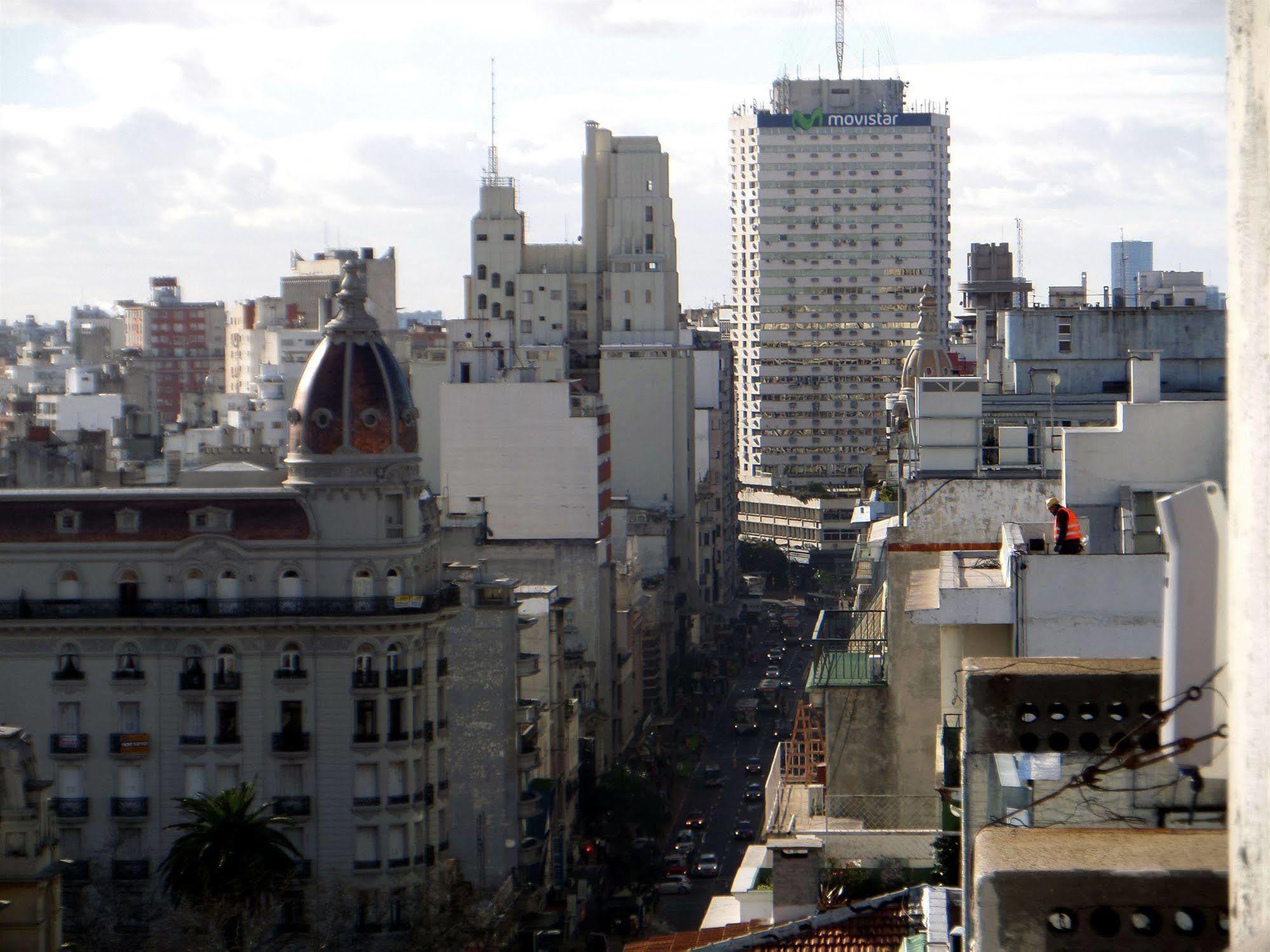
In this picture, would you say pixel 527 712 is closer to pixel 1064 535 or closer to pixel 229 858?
pixel 229 858

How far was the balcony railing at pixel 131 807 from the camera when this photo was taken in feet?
195

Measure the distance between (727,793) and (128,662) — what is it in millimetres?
48734

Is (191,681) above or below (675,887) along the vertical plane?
above

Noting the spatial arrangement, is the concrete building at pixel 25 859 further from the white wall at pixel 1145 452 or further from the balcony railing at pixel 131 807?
the white wall at pixel 1145 452

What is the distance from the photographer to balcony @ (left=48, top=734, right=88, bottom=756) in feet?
196

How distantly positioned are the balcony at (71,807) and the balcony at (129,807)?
2.48ft

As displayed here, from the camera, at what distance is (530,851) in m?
70.3

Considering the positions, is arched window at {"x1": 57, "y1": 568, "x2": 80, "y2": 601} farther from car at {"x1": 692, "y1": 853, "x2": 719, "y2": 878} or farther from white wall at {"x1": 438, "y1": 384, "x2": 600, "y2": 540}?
white wall at {"x1": 438, "y1": 384, "x2": 600, "y2": 540}

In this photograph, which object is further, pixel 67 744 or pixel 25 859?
pixel 67 744

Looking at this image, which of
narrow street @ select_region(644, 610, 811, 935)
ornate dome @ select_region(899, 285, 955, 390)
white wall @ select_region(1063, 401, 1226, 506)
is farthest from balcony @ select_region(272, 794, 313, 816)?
white wall @ select_region(1063, 401, 1226, 506)

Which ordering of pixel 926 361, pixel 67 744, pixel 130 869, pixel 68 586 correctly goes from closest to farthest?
pixel 130 869
pixel 67 744
pixel 68 586
pixel 926 361

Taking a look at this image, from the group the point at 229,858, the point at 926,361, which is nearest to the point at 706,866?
the point at 926,361

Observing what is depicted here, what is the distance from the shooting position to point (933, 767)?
Result: 37250 millimetres

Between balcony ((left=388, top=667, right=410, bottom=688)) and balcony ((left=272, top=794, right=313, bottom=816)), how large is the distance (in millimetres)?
3947
